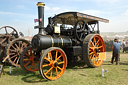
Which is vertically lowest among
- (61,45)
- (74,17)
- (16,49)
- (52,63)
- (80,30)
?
(52,63)

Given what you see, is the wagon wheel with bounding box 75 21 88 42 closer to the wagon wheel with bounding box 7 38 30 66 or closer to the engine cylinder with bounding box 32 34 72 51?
the engine cylinder with bounding box 32 34 72 51

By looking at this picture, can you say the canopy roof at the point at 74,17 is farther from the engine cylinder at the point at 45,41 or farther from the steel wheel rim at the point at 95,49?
the engine cylinder at the point at 45,41

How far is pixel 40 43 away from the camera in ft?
14.2

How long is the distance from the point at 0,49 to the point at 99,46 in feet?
16.7

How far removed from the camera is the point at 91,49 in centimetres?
573

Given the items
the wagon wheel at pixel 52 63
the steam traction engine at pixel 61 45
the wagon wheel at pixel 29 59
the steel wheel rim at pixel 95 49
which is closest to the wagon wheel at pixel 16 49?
the steam traction engine at pixel 61 45

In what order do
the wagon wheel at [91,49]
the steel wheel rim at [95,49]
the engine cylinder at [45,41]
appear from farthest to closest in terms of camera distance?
the steel wheel rim at [95,49], the wagon wheel at [91,49], the engine cylinder at [45,41]

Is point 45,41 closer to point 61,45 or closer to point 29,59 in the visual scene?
point 61,45

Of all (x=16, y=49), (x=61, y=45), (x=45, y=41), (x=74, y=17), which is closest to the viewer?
(x=45, y=41)

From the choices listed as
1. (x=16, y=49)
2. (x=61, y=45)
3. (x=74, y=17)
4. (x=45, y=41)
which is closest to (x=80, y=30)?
(x=74, y=17)

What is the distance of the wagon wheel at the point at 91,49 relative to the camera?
17.2 feet

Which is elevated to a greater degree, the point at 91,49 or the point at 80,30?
the point at 80,30

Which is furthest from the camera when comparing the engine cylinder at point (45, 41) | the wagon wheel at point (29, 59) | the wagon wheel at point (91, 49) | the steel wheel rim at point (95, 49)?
the steel wheel rim at point (95, 49)

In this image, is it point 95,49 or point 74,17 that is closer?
point 95,49
